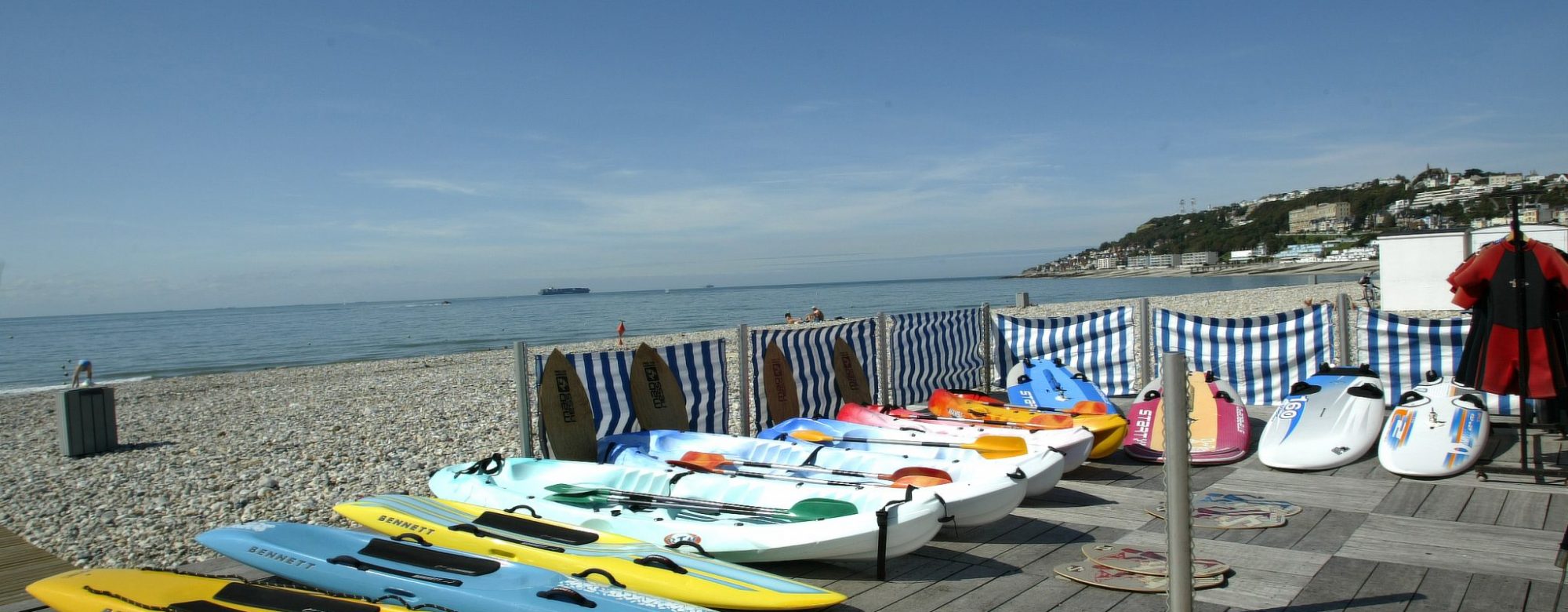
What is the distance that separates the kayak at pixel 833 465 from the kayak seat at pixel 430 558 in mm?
2056

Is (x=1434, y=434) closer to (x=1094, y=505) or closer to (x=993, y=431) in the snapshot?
(x=1094, y=505)

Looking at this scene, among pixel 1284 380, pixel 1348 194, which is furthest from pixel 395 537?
pixel 1348 194

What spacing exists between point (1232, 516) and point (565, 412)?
4613mm

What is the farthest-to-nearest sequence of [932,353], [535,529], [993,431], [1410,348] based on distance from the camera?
[932,353] < [1410,348] < [993,431] < [535,529]

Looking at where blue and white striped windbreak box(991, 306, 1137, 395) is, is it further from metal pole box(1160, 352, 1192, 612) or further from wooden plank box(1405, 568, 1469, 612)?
metal pole box(1160, 352, 1192, 612)

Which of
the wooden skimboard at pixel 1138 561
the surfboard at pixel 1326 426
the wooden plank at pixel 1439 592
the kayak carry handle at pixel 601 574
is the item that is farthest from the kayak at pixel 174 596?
the surfboard at pixel 1326 426

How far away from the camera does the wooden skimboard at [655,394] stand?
24.1 ft

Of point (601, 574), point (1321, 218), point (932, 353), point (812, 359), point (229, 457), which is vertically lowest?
point (229, 457)

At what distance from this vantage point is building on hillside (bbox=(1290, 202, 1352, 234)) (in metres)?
114

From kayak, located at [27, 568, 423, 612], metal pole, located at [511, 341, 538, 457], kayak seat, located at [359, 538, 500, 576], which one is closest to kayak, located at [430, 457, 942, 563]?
metal pole, located at [511, 341, 538, 457]

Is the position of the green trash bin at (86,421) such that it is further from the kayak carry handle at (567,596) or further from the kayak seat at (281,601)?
the kayak carry handle at (567,596)

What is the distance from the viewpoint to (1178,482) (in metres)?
2.91

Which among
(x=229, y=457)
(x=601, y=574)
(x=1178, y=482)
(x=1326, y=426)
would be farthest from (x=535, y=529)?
(x=229, y=457)

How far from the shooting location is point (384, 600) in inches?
156
